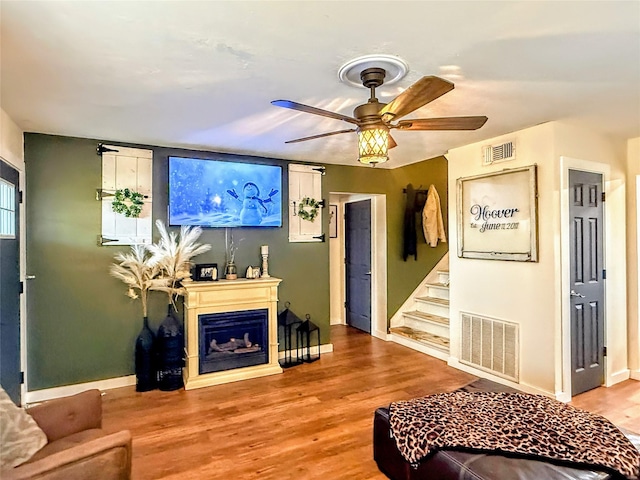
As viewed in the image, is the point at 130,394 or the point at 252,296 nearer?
the point at 130,394

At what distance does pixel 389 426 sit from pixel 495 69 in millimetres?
2215

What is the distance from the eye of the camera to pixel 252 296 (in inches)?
165

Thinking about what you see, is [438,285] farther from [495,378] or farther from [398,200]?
[495,378]

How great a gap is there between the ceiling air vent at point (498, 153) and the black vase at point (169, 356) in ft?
11.9

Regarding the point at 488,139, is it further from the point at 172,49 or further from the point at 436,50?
the point at 172,49

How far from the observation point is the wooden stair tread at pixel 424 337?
15.6 feet

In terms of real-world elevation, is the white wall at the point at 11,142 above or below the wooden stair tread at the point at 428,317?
above

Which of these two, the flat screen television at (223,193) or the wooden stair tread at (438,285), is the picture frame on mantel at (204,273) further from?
the wooden stair tread at (438,285)

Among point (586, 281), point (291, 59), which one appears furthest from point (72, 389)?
point (586, 281)

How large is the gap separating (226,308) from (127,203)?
58.1 inches

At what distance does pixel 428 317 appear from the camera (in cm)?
538

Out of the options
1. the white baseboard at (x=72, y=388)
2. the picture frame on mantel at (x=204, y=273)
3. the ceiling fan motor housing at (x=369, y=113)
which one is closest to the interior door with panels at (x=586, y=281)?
the ceiling fan motor housing at (x=369, y=113)

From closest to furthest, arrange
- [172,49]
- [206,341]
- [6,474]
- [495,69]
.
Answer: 1. [6,474]
2. [172,49]
3. [495,69]
4. [206,341]

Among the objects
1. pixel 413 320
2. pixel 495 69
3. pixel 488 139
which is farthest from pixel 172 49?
pixel 413 320
